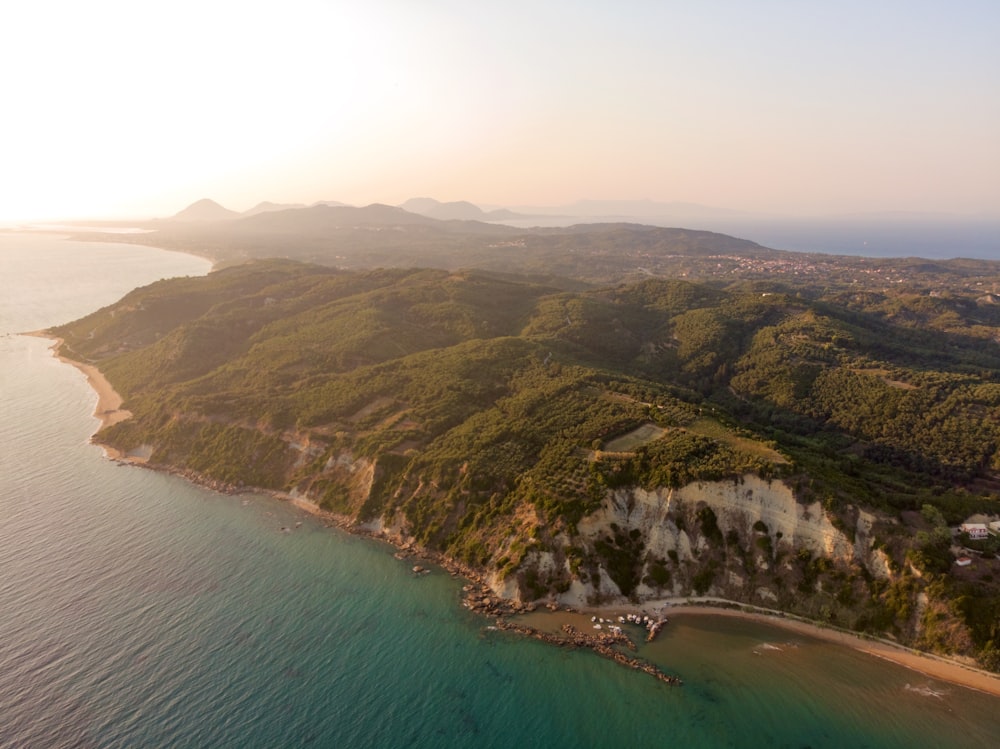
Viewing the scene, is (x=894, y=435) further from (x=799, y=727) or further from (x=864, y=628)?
(x=799, y=727)

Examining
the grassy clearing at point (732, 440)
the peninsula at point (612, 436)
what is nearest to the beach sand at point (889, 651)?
the peninsula at point (612, 436)

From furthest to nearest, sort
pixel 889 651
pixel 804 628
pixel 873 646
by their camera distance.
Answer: pixel 804 628, pixel 873 646, pixel 889 651

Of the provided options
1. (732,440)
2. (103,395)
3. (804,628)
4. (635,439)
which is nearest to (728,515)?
(732,440)

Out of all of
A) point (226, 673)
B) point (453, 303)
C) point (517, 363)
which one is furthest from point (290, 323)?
point (226, 673)

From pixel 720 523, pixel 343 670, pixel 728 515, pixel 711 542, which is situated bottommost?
pixel 343 670

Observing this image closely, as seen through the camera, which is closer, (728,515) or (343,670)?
(343,670)

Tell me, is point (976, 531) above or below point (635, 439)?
below

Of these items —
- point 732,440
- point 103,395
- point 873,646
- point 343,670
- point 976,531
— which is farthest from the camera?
point 103,395

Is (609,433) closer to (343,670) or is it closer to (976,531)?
(976,531)
